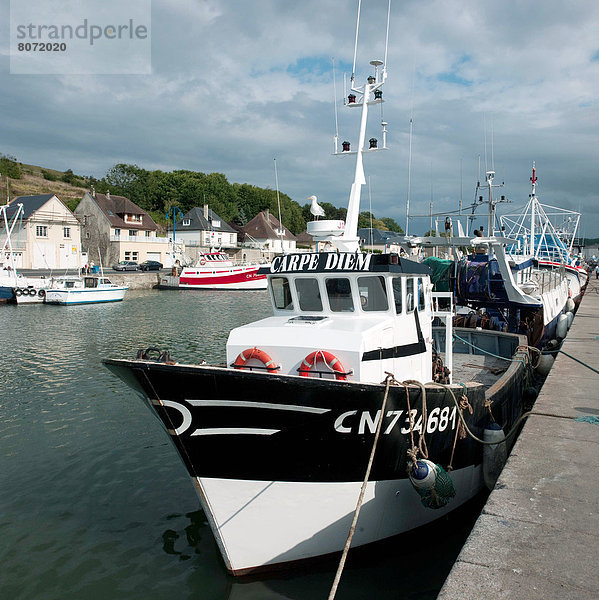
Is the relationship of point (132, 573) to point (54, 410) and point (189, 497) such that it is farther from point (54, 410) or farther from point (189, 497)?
point (54, 410)

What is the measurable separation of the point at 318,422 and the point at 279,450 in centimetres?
60

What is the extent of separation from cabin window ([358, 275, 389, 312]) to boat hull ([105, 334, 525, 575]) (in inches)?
67.0

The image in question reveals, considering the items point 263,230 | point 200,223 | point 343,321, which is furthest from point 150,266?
point 343,321

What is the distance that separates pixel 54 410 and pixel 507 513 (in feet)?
40.3

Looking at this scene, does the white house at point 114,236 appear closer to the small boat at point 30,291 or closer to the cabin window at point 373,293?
the small boat at point 30,291

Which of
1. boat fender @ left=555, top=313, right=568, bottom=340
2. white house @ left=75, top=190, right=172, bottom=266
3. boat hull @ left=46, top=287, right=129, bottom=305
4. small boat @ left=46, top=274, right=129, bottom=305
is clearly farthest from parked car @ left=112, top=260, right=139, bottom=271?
boat fender @ left=555, top=313, right=568, bottom=340

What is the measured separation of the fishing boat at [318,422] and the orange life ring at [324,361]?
0.05ft

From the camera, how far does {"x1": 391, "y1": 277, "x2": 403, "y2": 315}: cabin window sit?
27.3 ft

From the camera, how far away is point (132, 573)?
23.8ft

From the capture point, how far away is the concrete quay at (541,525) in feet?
14.2

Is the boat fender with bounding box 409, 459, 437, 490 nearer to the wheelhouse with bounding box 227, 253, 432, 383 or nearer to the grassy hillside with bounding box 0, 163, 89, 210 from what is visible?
the wheelhouse with bounding box 227, 253, 432, 383

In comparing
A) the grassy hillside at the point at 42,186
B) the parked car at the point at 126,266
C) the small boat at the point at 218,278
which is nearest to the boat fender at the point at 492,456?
the small boat at the point at 218,278

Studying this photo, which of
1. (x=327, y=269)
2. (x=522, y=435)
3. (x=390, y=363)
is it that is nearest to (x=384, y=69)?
(x=327, y=269)

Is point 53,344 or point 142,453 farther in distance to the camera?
point 53,344
